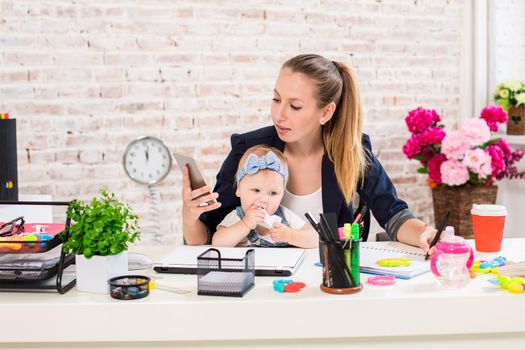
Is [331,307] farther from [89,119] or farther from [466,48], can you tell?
[466,48]

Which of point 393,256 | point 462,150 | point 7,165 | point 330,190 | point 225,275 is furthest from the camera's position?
point 462,150

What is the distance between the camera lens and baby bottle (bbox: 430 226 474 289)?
137 centimetres

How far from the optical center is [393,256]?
1645mm

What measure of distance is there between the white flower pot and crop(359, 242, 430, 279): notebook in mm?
571

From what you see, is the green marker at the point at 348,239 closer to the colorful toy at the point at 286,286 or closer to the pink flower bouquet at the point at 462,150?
the colorful toy at the point at 286,286

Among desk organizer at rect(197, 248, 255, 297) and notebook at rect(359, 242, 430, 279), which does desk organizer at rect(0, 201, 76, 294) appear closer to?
desk organizer at rect(197, 248, 255, 297)

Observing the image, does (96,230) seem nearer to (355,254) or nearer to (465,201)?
(355,254)

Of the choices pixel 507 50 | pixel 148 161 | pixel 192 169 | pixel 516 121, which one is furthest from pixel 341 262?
pixel 507 50

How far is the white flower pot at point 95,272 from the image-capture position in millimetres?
1359

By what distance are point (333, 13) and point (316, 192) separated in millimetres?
1915

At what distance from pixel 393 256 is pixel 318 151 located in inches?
24.5

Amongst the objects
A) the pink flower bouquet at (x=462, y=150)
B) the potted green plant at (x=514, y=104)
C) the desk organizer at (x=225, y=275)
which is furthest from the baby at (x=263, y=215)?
the potted green plant at (x=514, y=104)

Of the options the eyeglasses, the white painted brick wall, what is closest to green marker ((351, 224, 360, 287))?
the eyeglasses

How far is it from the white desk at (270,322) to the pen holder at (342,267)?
30 mm
